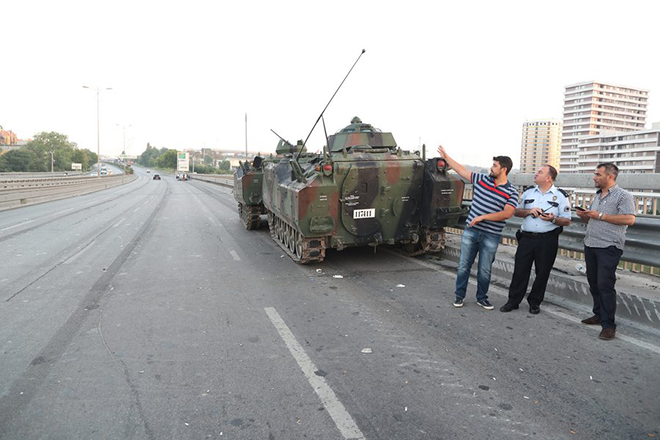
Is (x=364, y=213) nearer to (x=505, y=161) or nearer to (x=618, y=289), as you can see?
(x=505, y=161)

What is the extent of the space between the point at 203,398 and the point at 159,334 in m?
1.61

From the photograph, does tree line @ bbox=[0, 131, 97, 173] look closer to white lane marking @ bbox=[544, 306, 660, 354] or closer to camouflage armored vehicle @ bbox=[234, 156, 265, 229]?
camouflage armored vehicle @ bbox=[234, 156, 265, 229]

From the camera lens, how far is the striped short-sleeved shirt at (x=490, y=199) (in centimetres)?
561

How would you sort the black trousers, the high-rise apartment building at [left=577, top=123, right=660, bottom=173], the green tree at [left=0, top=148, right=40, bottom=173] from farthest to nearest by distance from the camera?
the green tree at [left=0, top=148, right=40, bottom=173] → the high-rise apartment building at [left=577, top=123, right=660, bottom=173] → the black trousers

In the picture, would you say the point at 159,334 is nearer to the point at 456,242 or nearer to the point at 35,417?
the point at 35,417

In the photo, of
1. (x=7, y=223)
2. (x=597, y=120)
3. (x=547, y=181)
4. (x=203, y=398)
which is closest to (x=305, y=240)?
(x=547, y=181)

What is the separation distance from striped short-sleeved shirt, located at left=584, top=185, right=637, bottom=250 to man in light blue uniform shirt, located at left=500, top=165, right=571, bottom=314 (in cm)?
37

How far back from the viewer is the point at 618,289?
5883 mm

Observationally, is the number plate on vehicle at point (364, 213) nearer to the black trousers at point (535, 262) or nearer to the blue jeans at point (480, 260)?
the blue jeans at point (480, 260)

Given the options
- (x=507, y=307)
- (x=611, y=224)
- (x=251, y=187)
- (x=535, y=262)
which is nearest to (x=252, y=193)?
(x=251, y=187)

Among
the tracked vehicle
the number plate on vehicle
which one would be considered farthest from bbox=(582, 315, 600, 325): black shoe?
the number plate on vehicle

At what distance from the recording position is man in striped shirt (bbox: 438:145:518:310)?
18.5 ft

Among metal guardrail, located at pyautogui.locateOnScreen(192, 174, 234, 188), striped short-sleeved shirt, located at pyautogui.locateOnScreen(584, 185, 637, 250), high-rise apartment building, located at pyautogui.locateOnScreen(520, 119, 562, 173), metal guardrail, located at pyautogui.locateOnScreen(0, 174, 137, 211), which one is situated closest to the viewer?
striped short-sleeved shirt, located at pyautogui.locateOnScreen(584, 185, 637, 250)

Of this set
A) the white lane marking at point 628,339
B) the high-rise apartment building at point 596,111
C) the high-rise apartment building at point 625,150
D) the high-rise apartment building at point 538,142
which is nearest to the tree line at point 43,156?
the high-rise apartment building at point 538,142
